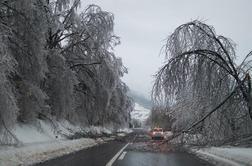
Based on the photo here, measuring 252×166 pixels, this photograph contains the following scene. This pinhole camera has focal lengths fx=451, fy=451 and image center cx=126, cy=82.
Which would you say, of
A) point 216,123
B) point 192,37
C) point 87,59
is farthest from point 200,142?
point 87,59

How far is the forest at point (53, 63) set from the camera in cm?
1620

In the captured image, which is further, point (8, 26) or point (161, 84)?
point (8, 26)

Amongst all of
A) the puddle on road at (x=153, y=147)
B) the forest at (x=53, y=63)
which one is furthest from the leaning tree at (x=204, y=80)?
the forest at (x=53, y=63)

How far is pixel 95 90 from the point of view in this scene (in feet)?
113

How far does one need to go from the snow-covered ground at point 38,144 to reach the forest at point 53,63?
1.92ft

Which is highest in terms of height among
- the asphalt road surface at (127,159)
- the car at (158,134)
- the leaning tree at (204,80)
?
the car at (158,134)

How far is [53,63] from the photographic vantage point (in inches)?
1035

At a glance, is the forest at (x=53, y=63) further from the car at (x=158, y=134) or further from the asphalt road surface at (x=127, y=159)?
the car at (x=158, y=134)

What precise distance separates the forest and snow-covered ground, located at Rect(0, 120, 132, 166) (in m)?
0.59

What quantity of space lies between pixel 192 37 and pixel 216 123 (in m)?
2.72

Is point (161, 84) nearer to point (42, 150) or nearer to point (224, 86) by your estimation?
point (224, 86)

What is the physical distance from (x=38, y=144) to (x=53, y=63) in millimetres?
7482

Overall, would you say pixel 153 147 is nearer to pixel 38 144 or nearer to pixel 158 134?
pixel 38 144

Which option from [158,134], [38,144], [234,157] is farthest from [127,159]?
[158,134]
